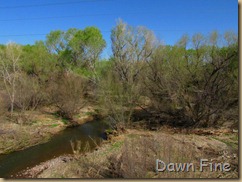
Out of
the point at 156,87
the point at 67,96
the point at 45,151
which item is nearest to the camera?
the point at 45,151

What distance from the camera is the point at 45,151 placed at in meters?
11.4

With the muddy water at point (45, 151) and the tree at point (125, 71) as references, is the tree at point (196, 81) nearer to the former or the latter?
the tree at point (125, 71)

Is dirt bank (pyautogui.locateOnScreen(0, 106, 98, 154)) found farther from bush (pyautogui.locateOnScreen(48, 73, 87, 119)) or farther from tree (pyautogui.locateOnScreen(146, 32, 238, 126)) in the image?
tree (pyautogui.locateOnScreen(146, 32, 238, 126))

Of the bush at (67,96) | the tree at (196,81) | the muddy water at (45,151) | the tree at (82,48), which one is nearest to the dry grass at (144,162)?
the muddy water at (45,151)

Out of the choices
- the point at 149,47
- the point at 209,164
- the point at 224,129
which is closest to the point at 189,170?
the point at 209,164

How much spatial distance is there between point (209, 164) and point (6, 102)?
1454 cm

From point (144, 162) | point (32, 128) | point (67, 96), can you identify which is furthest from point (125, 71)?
point (144, 162)

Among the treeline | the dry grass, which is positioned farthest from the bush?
the dry grass

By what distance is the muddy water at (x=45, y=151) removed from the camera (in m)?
9.44

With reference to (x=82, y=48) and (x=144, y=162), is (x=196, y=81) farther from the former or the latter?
(x=82, y=48)

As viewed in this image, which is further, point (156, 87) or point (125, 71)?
point (125, 71)

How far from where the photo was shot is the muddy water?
9438 mm

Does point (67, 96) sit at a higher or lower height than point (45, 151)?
higher

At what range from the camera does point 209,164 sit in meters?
5.88
